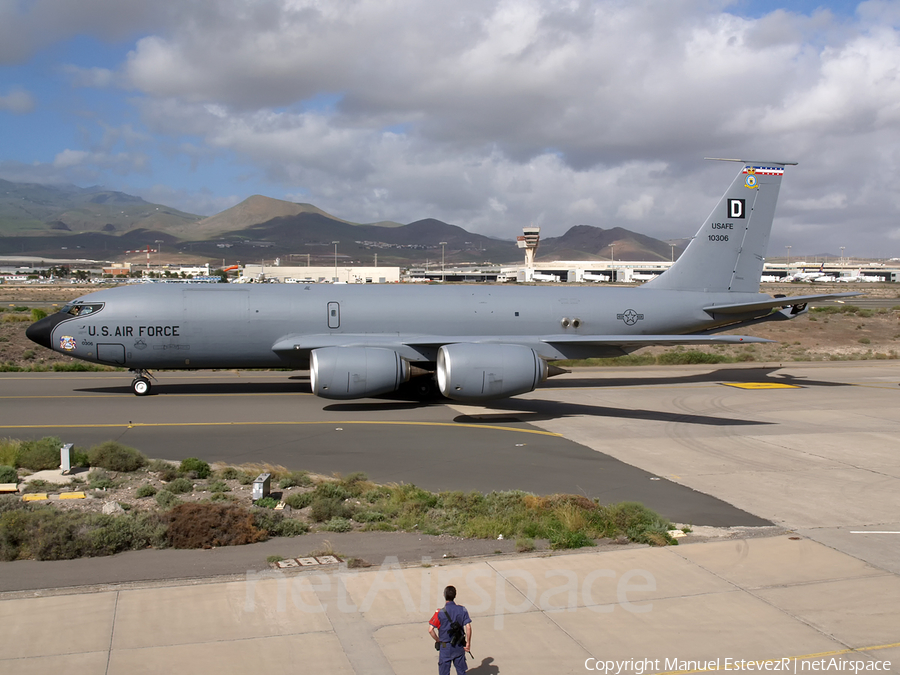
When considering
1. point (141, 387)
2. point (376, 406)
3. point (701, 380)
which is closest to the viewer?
point (376, 406)

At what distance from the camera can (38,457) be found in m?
15.7

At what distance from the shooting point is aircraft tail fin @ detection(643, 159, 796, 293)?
2936 centimetres

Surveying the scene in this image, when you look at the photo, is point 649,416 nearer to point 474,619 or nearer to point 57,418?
point 474,619

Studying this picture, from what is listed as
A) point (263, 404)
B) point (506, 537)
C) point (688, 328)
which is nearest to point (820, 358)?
point (688, 328)

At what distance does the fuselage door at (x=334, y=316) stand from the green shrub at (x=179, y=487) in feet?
38.4

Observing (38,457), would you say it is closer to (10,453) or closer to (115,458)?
(10,453)

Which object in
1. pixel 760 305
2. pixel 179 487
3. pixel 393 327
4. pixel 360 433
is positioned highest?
pixel 760 305

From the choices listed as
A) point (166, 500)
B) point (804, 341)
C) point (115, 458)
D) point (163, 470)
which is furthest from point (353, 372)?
point (804, 341)

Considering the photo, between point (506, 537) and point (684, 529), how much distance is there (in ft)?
9.97

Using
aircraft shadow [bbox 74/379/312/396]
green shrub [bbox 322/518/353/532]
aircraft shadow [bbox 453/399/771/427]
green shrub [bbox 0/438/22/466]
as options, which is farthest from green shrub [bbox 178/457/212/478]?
aircraft shadow [bbox 74/379/312/396]

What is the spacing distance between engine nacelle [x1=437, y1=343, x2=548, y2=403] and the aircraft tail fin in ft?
32.2

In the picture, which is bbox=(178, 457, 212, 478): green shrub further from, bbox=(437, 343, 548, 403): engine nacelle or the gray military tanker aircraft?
bbox=(437, 343, 548, 403): engine nacelle

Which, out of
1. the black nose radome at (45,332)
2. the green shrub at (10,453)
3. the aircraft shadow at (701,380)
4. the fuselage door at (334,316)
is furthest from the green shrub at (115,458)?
the aircraft shadow at (701,380)

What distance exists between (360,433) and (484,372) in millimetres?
4397
